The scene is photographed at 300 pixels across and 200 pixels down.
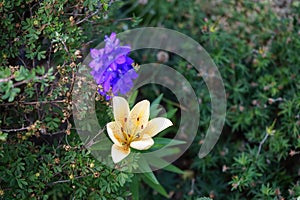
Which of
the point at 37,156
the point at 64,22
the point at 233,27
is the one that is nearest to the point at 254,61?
the point at 233,27

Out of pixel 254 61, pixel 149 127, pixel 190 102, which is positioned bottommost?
pixel 190 102

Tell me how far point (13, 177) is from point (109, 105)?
1.30 ft

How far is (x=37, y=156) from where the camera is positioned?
5.44 ft

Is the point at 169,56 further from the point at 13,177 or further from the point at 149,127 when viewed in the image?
the point at 13,177

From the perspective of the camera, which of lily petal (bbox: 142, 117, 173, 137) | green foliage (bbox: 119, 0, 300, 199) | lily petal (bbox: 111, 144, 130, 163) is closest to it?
lily petal (bbox: 111, 144, 130, 163)

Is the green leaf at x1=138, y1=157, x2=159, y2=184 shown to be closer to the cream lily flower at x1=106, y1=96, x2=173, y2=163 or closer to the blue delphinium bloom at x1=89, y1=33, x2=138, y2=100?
the cream lily flower at x1=106, y1=96, x2=173, y2=163

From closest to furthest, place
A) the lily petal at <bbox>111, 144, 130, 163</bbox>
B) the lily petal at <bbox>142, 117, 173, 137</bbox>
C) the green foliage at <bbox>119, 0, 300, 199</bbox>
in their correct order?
the lily petal at <bbox>111, 144, 130, 163</bbox> → the lily petal at <bbox>142, 117, 173, 137</bbox> → the green foliage at <bbox>119, 0, 300, 199</bbox>

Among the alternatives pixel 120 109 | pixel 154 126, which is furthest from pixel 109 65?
pixel 154 126

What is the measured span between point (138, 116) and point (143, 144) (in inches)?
5.3

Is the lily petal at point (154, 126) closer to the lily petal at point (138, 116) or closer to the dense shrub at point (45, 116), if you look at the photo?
the lily petal at point (138, 116)

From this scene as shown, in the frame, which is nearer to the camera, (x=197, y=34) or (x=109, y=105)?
(x=109, y=105)

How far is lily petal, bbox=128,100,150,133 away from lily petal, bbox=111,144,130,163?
0.31 ft

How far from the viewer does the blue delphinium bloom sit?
1606 millimetres

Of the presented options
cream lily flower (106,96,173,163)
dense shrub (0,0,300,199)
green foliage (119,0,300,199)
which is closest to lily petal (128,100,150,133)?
cream lily flower (106,96,173,163)
